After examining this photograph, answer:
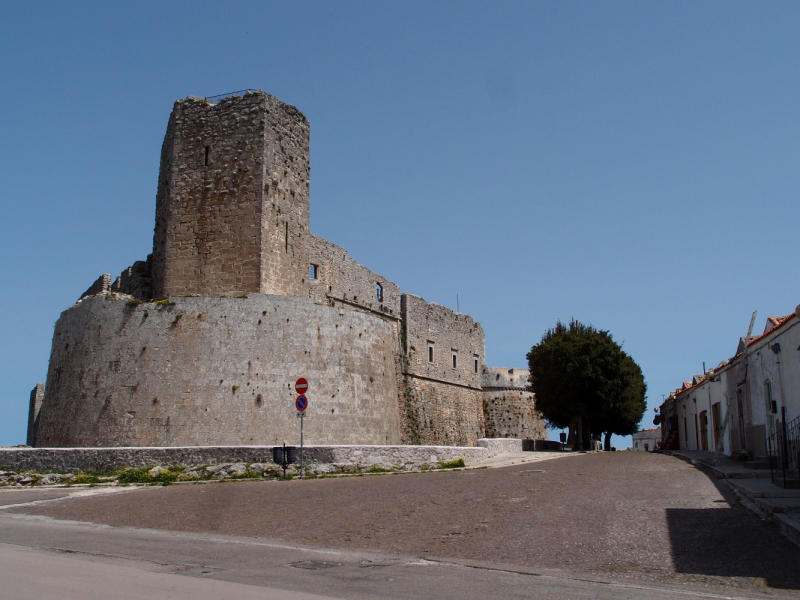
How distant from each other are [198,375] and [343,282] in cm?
1172

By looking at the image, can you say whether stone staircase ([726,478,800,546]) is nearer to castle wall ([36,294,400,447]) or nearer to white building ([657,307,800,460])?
white building ([657,307,800,460])

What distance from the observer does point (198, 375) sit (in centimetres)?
1945

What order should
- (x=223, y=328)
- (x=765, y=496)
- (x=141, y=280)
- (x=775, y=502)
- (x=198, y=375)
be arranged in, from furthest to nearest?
(x=141, y=280) → (x=223, y=328) → (x=198, y=375) → (x=765, y=496) → (x=775, y=502)

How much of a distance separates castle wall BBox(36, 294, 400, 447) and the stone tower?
74.2 inches

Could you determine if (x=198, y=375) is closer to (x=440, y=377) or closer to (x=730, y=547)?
(x=730, y=547)

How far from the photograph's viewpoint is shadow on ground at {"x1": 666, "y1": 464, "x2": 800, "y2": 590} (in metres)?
6.56

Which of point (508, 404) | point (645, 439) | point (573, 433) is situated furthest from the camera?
point (645, 439)

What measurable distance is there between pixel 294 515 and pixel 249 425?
9.22 m

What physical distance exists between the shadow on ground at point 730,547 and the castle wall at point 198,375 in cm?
1240

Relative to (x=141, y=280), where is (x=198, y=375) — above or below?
below

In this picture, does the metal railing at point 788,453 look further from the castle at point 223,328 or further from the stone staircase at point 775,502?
the castle at point 223,328

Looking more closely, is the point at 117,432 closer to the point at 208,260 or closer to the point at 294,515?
the point at 208,260

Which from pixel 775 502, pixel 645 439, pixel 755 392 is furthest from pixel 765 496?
pixel 645 439

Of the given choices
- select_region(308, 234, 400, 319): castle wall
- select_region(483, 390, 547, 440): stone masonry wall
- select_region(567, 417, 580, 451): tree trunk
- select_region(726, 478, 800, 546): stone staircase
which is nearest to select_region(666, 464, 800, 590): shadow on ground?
select_region(726, 478, 800, 546): stone staircase
